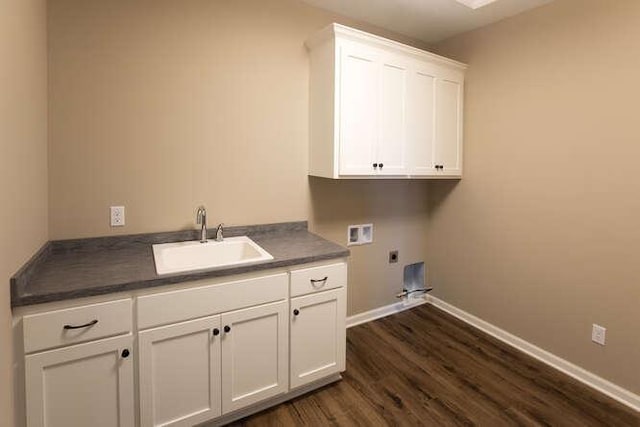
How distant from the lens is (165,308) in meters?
1.49

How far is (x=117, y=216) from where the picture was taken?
1.88 metres

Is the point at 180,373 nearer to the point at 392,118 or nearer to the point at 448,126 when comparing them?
the point at 392,118

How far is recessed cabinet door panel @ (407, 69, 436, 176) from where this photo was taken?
2.50 meters

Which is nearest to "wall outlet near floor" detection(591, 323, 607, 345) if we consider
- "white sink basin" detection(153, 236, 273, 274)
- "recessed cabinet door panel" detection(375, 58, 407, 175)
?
"recessed cabinet door panel" detection(375, 58, 407, 175)

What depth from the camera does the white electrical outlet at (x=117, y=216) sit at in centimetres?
187

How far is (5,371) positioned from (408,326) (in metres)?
2.51

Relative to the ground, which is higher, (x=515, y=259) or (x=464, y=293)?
(x=515, y=259)

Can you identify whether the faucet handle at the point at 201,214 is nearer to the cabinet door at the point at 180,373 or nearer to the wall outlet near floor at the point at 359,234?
the cabinet door at the point at 180,373

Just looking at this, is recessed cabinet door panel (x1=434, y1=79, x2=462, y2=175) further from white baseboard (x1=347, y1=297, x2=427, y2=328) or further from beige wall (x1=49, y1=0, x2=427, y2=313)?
white baseboard (x1=347, y1=297, x2=427, y2=328)

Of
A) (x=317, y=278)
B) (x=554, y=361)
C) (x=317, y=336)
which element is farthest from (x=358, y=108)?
(x=554, y=361)

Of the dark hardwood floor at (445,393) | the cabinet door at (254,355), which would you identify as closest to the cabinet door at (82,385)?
the cabinet door at (254,355)

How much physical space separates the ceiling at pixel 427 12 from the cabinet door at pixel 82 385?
2435 mm

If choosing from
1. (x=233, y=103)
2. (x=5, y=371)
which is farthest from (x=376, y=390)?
(x=233, y=103)

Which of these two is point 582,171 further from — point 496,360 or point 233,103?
point 233,103
